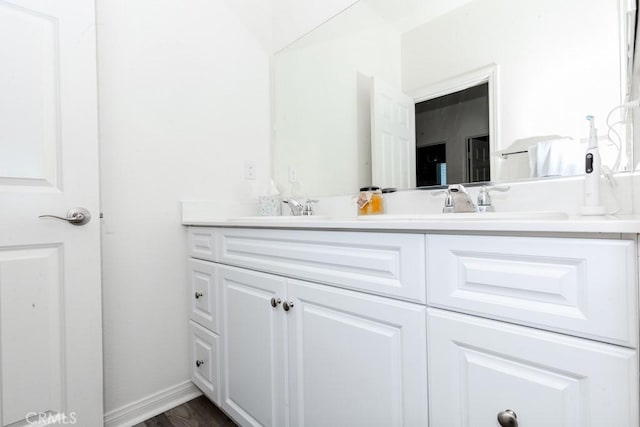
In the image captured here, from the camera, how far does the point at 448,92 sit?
4.15 ft

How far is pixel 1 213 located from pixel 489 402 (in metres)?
1.42

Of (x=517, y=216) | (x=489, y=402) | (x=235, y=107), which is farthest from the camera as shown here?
(x=235, y=107)

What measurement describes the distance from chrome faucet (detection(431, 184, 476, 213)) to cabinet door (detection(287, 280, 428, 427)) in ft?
1.66

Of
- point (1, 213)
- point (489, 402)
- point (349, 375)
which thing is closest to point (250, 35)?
point (1, 213)

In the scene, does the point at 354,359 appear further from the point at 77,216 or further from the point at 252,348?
the point at 77,216

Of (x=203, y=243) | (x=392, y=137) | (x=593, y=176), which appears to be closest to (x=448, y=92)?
(x=392, y=137)

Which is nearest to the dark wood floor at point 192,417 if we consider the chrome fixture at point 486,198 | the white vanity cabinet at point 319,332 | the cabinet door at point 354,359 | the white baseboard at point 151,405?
the white baseboard at point 151,405

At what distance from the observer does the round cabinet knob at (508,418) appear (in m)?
0.60

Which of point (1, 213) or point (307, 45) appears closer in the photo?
point (1, 213)

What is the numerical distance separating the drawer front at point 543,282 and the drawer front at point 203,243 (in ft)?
3.05

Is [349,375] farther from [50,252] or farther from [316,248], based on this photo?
[50,252]

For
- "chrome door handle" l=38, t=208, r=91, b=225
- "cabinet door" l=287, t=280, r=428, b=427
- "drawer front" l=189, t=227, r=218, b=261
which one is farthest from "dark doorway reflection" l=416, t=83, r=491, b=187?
"chrome door handle" l=38, t=208, r=91, b=225

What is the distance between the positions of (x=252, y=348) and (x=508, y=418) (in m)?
0.79

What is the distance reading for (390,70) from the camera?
1435 mm
